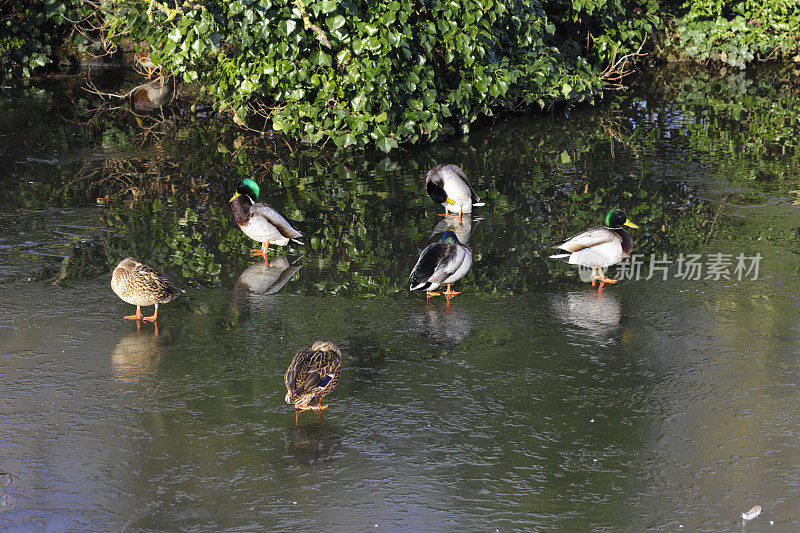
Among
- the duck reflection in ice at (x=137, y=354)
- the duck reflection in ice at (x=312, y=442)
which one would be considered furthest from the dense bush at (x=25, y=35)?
the duck reflection in ice at (x=312, y=442)

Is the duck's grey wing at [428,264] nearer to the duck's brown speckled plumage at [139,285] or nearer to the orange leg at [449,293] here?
the orange leg at [449,293]

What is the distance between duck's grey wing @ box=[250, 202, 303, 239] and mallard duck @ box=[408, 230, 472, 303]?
1.52m

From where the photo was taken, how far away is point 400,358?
589cm

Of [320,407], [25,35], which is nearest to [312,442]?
[320,407]

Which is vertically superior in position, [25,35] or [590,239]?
[25,35]

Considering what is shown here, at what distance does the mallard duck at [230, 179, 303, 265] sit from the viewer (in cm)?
785

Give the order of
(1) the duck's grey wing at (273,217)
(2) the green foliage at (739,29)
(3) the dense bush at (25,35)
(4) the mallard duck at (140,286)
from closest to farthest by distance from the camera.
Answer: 1. (4) the mallard duck at (140,286)
2. (1) the duck's grey wing at (273,217)
3. (3) the dense bush at (25,35)
4. (2) the green foliage at (739,29)

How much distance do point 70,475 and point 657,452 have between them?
3037 millimetres

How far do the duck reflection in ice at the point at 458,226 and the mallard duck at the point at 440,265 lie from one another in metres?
1.47

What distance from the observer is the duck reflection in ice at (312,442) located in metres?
4.74

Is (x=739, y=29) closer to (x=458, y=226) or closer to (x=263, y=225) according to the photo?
(x=458, y=226)

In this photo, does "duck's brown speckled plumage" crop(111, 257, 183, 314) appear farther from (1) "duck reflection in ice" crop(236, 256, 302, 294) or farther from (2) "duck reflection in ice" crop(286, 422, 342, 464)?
(2) "duck reflection in ice" crop(286, 422, 342, 464)

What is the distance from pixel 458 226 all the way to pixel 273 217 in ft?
6.35

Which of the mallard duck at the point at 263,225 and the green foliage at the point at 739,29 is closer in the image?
the mallard duck at the point at 263,225
